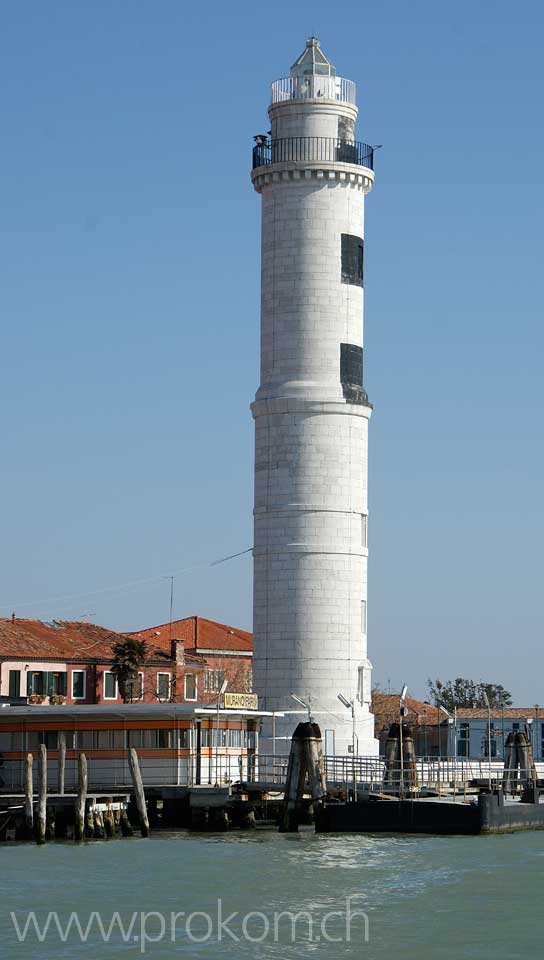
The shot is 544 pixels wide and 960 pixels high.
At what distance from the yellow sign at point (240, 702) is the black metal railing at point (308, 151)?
1859 centimetres

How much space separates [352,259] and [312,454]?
6960mm

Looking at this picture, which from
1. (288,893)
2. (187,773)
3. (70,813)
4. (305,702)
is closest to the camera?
(288,893)

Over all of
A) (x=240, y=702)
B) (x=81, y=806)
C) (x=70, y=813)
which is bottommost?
(x=70, y=813)

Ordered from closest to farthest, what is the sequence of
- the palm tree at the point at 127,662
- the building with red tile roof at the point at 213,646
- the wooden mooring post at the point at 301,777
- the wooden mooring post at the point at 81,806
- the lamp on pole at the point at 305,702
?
the wooden mooring post at the point at 81,806 < the wooden mooring post at the point at 301,777 < the lamp on pole at the point at 305,702 < the palm tree at the point at 127,662 < the building with red tile roof at the point at 213,646

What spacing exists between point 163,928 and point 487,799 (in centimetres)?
1724

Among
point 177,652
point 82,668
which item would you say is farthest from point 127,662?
point 177,652

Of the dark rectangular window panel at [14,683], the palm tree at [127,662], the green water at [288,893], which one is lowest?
the green water at [288,893]

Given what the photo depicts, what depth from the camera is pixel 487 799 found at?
5128 cm

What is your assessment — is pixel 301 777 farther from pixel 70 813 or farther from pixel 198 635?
pixel 198 635

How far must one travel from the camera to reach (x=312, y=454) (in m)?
65.1

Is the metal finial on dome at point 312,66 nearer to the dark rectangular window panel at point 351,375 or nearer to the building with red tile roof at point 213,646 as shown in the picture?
the dark rectangular window panel at point 351,375

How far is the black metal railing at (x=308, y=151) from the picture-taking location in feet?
218

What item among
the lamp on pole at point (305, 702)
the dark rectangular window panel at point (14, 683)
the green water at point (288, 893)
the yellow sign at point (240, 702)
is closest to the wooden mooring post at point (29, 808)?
the green water at point (288, 893)

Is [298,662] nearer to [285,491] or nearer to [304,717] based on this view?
[304,717]
